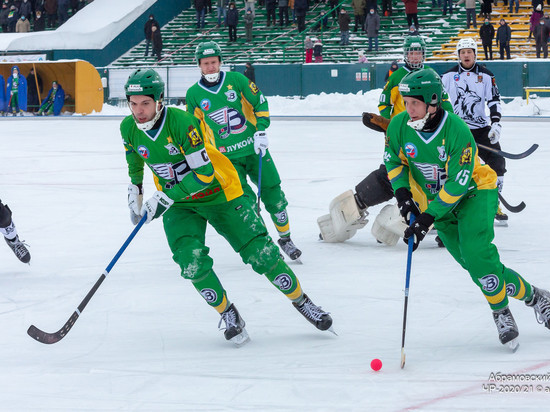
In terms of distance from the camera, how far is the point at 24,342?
445 centimetres

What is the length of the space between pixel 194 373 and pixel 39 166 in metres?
8.97

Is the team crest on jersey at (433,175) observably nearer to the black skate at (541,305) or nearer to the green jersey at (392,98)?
the black skate at (541,305)

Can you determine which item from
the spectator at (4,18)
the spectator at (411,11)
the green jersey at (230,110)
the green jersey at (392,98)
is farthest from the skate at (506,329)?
the spectator at (4,18)

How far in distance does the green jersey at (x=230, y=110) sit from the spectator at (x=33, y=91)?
1994 cm

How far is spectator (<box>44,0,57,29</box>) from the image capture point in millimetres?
30594

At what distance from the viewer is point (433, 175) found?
4.20 m

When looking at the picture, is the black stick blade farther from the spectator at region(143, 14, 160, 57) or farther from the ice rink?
the spectator at region(143, 14, 160, 57)

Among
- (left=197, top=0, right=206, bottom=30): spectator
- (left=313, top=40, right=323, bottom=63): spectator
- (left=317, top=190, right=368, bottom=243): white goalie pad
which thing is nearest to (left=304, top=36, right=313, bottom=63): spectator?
(left=313, top=40, right=323, bottom=63): spectator

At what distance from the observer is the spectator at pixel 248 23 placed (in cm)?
2698

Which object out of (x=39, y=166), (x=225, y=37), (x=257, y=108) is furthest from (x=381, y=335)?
(x=225, y=37)

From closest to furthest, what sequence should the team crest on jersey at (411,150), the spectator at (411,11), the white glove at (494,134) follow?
the team crest on jersey at (411,150), the white glove at (494,134), the spectator at (411,11)

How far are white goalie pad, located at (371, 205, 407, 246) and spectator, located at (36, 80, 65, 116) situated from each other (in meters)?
19.2

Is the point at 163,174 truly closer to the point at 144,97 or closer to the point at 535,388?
the point at 144,97

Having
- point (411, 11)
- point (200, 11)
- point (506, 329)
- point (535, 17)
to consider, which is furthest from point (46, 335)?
point (200, 11)
